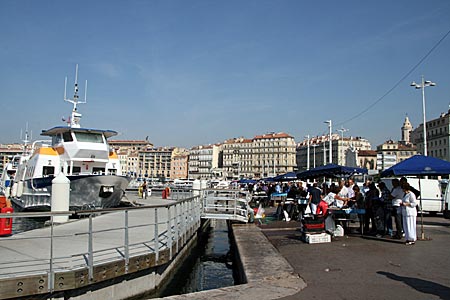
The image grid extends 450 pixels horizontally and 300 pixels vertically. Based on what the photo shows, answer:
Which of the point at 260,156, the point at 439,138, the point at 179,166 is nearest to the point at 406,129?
the point at 260,156

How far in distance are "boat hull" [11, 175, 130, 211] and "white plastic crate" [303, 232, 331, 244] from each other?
14944 millimetres

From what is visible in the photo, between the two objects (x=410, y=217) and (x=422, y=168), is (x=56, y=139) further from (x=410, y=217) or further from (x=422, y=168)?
(x=410, y=217)

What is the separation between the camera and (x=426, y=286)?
6.13m

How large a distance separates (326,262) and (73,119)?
24404 mm

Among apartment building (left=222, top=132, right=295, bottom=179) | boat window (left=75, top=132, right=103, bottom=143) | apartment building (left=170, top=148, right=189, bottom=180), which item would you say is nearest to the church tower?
apartment building (left=222, top=132, right=295, bottom=179)

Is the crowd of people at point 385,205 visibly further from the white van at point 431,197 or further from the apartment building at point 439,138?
the apartment building at point 439,138

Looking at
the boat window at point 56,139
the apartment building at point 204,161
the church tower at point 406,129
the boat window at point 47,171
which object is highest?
the church tower at point 406,129

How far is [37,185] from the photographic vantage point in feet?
78.9

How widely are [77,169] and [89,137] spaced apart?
2.18m

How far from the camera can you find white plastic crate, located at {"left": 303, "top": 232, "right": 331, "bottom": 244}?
10.5 meters

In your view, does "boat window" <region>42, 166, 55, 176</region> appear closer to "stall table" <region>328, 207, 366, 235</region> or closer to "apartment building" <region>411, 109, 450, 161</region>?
"stall table" <region>328, 207, 366, 235</region>

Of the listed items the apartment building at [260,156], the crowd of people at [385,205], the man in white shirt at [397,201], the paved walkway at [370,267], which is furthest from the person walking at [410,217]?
the apartment building at [260,156]

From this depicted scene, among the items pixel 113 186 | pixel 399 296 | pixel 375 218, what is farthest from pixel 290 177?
pixel 399 296

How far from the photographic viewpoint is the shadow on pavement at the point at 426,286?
18.9ft
